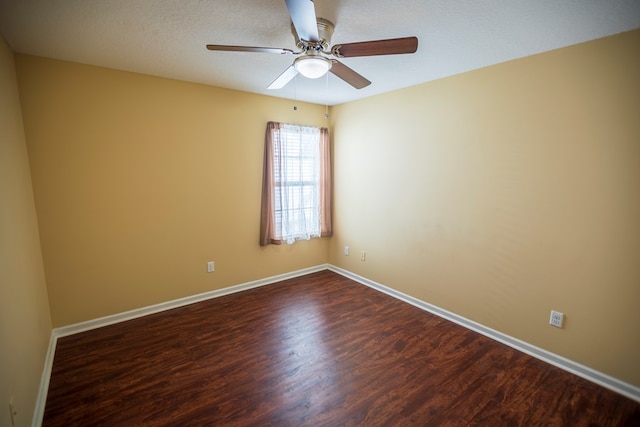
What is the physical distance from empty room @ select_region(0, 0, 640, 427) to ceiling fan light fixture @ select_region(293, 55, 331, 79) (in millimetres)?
20

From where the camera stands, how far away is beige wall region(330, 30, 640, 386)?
1896 mm

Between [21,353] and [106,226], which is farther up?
[106,226]

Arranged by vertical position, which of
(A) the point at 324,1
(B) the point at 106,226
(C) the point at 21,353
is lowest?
(C) the point at 21,353

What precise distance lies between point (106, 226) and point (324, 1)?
267 cm

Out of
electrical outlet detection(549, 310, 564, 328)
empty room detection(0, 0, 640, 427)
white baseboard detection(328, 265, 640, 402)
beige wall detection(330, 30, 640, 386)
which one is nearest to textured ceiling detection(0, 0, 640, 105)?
empty room detection(0, 0, 640, 427)

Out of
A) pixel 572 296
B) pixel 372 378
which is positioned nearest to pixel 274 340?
pixel 372 378

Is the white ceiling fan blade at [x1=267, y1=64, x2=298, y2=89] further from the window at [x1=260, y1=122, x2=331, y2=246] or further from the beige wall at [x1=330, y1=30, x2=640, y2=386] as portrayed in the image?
the beige wall at [x1=330, y1=30, x2=640, y2=386]

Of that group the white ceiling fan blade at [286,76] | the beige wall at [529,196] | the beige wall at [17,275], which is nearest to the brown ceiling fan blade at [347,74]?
the white ceiling fan blade at [286,76]

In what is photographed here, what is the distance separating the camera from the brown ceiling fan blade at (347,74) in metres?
1.90

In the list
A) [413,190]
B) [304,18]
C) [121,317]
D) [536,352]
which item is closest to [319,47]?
[304,18]

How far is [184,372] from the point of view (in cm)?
212

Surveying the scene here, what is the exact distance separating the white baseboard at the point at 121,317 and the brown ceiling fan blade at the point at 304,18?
2627mm

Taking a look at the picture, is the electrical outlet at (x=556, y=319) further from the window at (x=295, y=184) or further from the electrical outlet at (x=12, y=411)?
the electrical outlet at (x=12, y=411)

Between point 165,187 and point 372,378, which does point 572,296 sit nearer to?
point 372,378
